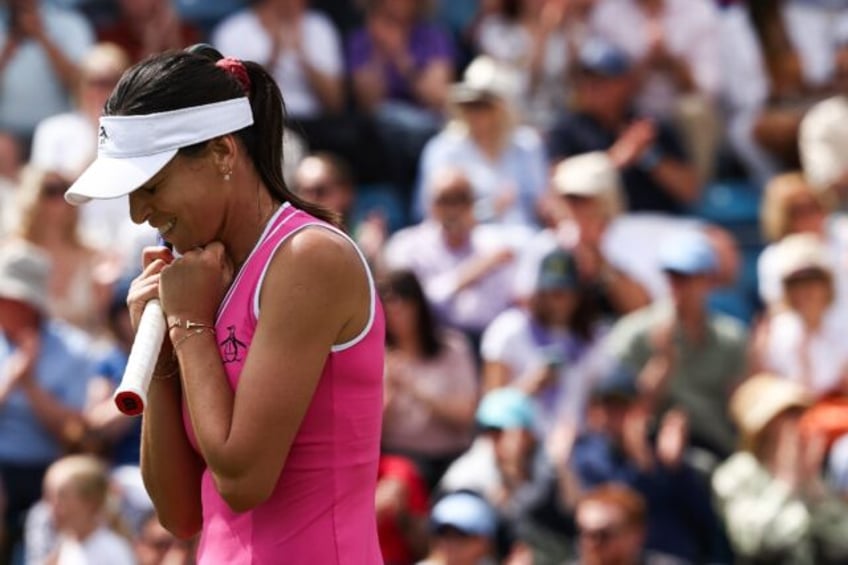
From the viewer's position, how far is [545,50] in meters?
8.93

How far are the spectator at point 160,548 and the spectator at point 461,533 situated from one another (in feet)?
2.52

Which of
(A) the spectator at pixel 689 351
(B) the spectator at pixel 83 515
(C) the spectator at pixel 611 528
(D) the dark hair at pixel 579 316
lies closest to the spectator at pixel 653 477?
(C) the spectator at pixel 611 528

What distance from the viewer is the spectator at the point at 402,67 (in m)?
8.79

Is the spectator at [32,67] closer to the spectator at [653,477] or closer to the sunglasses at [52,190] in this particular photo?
the sunglasses at [52,190]

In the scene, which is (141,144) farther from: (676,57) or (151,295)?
(676,57)

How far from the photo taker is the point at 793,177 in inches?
321

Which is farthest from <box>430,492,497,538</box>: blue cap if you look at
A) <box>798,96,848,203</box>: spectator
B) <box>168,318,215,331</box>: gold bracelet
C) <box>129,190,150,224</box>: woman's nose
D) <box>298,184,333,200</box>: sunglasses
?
<box>129,190,150,224</box>: woman's nose

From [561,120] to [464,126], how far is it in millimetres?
559

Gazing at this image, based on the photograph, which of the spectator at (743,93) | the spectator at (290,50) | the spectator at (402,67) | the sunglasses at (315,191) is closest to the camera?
the sunglasses at (315,191)

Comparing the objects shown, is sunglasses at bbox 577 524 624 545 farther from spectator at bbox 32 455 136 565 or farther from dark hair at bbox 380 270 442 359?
spectator at bbox 32 455 136 565

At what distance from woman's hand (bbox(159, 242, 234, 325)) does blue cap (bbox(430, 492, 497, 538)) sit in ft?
10.6

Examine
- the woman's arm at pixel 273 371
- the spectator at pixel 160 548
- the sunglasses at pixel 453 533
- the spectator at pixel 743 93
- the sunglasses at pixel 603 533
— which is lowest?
the spectator at pixel 743 93

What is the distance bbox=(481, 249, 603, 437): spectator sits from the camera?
6.94 meters

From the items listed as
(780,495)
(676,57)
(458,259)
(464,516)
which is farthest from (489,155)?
(464,516)
